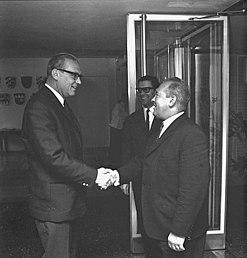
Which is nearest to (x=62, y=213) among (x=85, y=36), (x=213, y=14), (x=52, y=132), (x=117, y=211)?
(x=52, y=132)

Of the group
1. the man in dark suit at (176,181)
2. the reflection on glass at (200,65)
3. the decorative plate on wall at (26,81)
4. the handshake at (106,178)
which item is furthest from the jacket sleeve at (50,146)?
the decorative plate on wall at (26,81)

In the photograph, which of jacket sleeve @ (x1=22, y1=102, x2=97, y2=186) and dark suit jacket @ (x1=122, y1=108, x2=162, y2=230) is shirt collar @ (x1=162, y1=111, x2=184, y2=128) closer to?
jacket sleeve @ (x1=22, y1=102, x2=97, y2=186)

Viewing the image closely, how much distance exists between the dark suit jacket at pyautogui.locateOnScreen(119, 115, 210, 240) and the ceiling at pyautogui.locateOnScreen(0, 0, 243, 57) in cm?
141

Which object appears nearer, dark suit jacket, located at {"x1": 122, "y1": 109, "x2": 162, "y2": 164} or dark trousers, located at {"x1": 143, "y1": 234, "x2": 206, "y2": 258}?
dark trousers, located at {"x1": 143, "y1": 234, "x2": 206, "y2": 258}

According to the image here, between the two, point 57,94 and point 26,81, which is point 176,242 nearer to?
point 57,94

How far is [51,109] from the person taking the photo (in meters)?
2.34

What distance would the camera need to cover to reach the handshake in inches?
98.9

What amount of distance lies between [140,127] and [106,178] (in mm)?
638

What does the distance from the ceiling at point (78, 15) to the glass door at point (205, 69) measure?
0.36 ft

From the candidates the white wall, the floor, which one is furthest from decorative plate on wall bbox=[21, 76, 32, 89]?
the floor

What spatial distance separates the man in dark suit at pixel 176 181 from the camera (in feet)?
6.71

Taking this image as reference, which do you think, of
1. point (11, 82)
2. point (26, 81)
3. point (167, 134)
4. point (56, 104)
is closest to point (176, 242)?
point (167, 134)

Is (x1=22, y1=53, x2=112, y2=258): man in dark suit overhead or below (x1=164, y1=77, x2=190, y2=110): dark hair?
below

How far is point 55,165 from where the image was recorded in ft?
7.53
